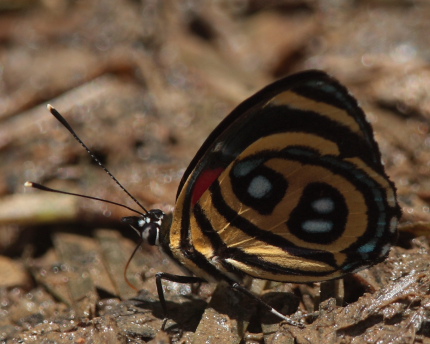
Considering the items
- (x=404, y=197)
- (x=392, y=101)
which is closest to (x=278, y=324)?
(x=404, y=197)

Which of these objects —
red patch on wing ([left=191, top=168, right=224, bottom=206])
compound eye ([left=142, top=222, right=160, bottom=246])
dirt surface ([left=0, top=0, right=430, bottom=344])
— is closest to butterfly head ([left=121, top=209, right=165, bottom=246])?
compound eye ([left=142, top=222, right=160, bottom=246])

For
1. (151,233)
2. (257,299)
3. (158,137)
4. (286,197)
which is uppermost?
(158,137)

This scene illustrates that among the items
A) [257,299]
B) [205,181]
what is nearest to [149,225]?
[205,181]

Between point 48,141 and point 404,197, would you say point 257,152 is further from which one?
point 48,141

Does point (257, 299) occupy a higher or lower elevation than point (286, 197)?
lower

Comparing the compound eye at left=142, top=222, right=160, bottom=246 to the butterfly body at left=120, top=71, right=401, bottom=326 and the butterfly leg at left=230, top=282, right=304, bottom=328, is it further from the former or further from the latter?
the butterfly leg at left=230, top=282, right=304, bottom=328

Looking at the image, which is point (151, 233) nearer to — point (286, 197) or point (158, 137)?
point (286, 197)

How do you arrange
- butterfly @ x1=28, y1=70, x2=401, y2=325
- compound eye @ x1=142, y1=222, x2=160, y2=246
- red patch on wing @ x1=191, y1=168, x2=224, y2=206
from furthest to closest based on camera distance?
compound eye @ x1=142, y1=222, x2=160, y2=246 < red patch on wing @ x1=191, y1=168, x2=224, y2=206 < butterfly @ x1=28, y1=70, x2=401, y2=325
